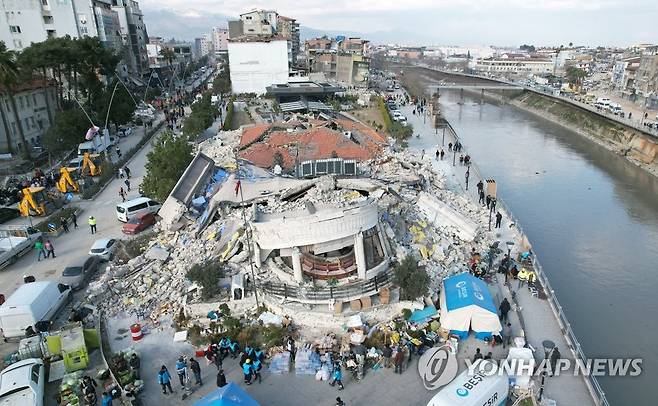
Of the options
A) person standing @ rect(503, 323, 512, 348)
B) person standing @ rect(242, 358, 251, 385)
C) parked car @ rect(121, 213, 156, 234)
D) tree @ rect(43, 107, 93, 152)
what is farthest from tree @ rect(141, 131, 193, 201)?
person standing @ rect(503, 323, 512, 348)

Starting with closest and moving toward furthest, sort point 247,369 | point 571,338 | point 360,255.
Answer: point 247,369
point 571,338
point 360,255

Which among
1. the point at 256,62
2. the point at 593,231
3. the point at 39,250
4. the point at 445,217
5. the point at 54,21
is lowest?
the point at 593,231

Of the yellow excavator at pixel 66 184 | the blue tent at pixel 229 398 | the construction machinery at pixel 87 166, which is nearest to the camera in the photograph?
the blue tent at pixel 229 398

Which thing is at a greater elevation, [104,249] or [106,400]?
[106,400]

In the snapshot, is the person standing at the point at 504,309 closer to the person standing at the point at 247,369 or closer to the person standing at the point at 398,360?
the person standing at the point at 398,360

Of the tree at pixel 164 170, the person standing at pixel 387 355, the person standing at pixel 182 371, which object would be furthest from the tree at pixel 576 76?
the person standing at pixel 182 371

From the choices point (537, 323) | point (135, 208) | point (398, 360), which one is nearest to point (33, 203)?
Answer: point (135, 208)

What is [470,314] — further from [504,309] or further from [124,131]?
[124,131]
